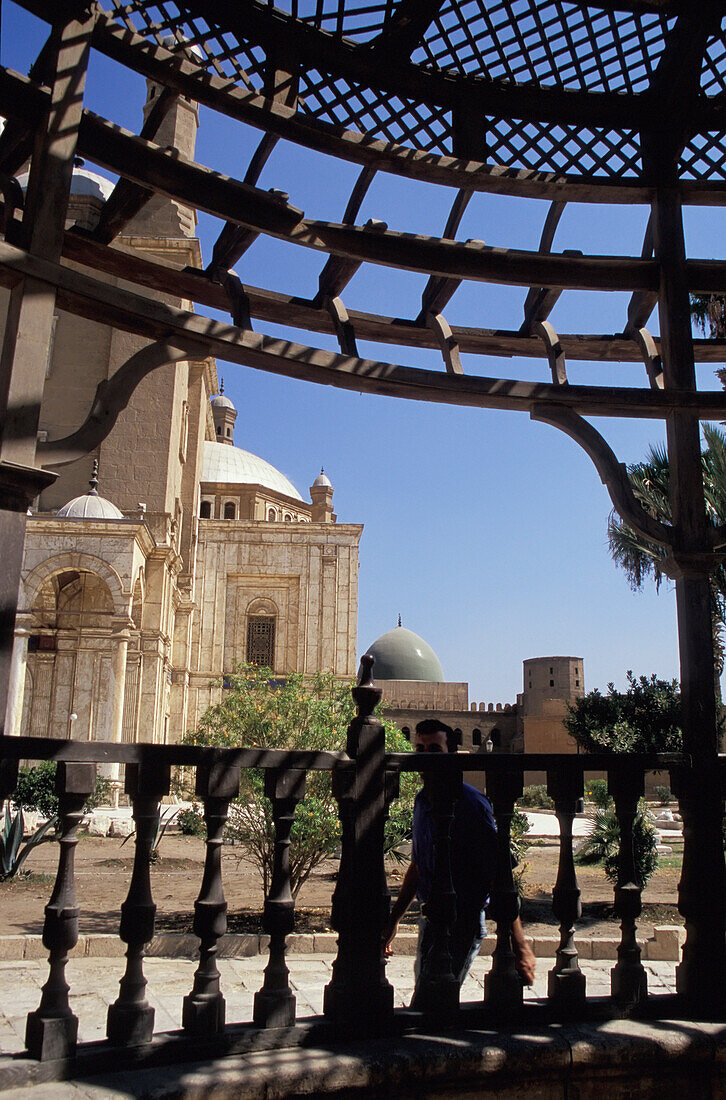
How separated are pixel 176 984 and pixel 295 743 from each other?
3.70 m

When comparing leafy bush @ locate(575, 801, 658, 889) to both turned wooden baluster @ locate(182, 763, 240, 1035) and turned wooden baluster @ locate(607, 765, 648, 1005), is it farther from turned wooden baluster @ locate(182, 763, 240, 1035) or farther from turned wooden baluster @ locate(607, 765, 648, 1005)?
turned wooden baluster @ locate(182, 763, 240, 1035)

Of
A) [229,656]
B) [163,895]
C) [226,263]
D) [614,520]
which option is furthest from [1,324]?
[226,263]

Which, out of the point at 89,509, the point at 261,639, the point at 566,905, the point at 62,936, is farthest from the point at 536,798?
the point at 62,936

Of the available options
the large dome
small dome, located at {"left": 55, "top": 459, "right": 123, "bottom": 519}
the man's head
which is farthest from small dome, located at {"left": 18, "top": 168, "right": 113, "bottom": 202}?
the man's head

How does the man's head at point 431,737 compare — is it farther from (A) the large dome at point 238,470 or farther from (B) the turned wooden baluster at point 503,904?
(A) the large dome at point 238,470

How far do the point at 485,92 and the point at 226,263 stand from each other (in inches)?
63.4

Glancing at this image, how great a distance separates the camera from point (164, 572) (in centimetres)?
2517

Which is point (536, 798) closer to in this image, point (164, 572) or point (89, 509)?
point (164, 572)

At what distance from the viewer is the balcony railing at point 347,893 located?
2.54 m

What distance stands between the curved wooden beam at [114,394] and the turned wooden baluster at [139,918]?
4.47 feet

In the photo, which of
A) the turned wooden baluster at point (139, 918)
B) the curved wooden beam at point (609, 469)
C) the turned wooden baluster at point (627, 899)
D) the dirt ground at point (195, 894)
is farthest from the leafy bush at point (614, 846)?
the turned wooden baluster at point (139, 918)

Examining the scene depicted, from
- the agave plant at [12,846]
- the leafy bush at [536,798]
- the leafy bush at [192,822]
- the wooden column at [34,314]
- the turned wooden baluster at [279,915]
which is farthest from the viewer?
the leafy bush at [536,798]

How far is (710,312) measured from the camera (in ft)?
50.0

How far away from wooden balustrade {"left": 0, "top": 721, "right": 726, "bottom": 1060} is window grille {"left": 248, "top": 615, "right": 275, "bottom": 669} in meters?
31.6
